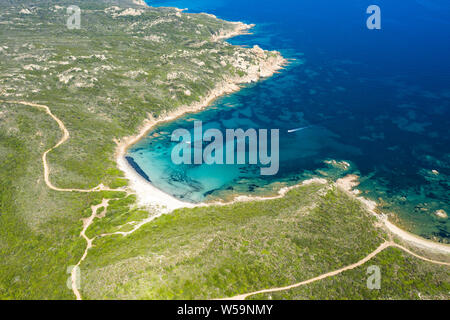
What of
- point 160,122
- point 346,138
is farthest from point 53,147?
point 346,138

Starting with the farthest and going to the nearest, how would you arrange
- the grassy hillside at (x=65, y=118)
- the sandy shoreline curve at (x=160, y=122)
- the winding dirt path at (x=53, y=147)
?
the sandy shoreline curve at (x=160, y=122) → the winding dirt path at (x=53, y=147) → the grassy hillside at (x=65, y=118)

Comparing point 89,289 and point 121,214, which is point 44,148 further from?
point 89,289

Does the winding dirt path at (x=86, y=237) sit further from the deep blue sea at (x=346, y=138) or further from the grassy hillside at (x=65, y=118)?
the deep blue sea at (x=346, y=138)

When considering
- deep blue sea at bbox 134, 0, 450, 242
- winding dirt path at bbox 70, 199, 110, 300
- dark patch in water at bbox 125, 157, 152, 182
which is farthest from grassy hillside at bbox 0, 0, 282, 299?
deep blue sea at bbox 134, 0, 450, 242

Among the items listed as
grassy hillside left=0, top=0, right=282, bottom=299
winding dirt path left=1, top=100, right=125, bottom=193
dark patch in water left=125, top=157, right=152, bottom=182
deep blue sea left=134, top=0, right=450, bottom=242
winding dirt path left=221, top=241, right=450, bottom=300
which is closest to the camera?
winding dirt path left=221, top=241, right=450, bottom=300

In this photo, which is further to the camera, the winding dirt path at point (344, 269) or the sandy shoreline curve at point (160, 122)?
the sandy shoreline curve at point (160, 122)

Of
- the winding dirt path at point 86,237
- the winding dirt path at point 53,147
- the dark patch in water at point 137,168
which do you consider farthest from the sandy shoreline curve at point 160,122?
the winding dirt path at point 53,147

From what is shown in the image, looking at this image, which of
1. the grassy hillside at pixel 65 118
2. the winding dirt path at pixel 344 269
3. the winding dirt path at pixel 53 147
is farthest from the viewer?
the winding dirt path at pixel 53 147

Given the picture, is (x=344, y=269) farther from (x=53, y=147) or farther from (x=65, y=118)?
(x=65, y=118)

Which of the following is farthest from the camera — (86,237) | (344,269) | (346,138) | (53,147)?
(346,138)

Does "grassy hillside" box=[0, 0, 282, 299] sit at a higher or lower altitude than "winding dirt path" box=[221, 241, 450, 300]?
higher

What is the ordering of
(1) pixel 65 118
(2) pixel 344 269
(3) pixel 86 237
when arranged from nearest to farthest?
1. (2) pixel 344 269
2. (3) pixel 86 237
3. (1) pixel 65 118

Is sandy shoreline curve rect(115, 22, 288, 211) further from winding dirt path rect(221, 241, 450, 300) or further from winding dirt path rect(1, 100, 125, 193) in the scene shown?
winding dirt path rect(221, 241, 450, 300)
